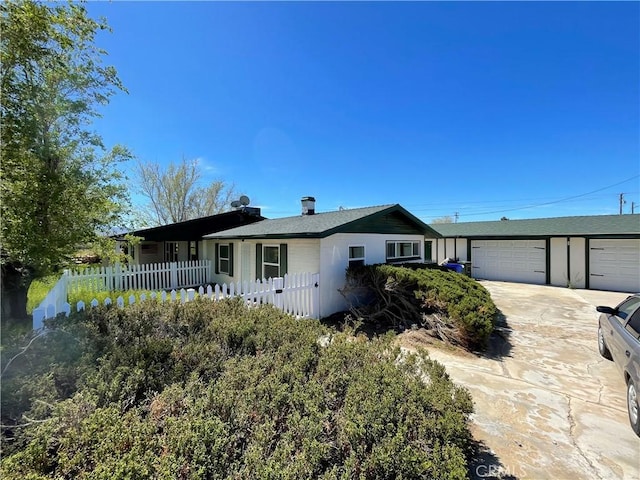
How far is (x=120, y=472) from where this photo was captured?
150 centimetres

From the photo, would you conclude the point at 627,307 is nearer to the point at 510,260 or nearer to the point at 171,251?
the point at 510,260

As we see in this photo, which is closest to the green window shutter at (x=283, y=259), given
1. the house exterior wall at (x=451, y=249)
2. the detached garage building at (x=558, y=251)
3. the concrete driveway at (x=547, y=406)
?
the concrete driveway at (x=547, y=406)

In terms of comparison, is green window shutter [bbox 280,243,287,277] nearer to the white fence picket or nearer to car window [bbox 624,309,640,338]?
the white fence picket

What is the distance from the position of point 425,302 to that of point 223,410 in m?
5.92

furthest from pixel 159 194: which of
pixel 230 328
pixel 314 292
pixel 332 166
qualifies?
pixel 230 328

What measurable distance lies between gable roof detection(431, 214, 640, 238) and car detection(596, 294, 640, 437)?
1141 centimetres

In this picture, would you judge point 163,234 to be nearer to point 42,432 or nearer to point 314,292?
point 314,292

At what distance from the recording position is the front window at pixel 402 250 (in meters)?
10.8

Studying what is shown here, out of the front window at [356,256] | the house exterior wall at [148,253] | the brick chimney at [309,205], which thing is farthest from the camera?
the house exterior wall at [148,253]

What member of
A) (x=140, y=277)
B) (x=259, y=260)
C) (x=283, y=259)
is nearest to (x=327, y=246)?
(x=283, y=259)

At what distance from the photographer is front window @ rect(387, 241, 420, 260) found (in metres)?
10.8

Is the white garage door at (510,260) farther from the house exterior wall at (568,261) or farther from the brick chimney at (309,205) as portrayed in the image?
the brick chimney at (309,205)

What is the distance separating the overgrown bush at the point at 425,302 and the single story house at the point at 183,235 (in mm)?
9291

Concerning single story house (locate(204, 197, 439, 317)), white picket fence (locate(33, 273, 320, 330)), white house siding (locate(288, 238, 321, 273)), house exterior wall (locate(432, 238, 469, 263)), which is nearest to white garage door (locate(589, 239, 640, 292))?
house exterior wall (locate(432, 238, 469, 263))
